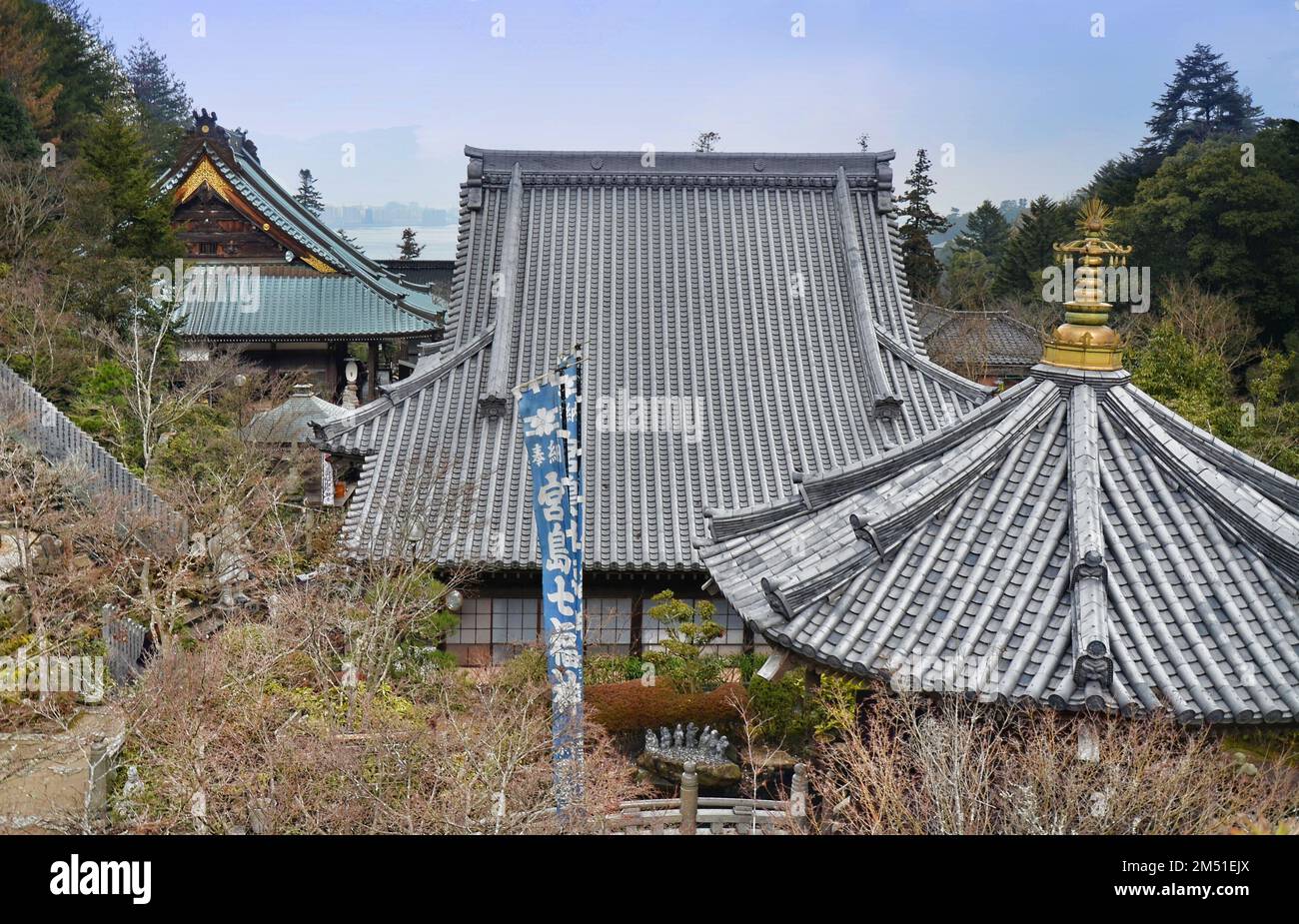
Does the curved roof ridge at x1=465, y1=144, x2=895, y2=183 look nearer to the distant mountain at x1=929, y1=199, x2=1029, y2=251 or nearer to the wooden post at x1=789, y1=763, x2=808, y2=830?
the wooden post at x1=789, y1=763, x2=808, y2=830

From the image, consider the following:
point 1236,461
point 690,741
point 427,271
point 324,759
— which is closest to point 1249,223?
point 690,741

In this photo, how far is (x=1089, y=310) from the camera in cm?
893

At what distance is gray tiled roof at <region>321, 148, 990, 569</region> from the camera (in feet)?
53.4

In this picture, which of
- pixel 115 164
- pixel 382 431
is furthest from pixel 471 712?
pixel 115 164

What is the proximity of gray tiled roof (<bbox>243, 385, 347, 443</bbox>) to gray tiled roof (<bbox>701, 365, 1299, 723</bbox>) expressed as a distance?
15948 mm

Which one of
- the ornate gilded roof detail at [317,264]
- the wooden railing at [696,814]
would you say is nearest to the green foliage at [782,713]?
the wooden railing at [696,814]

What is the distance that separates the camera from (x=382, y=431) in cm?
1716

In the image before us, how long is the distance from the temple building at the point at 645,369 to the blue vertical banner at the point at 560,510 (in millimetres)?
4004

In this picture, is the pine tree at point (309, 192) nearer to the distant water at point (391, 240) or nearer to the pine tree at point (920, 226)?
the distant water at point (391, 240)

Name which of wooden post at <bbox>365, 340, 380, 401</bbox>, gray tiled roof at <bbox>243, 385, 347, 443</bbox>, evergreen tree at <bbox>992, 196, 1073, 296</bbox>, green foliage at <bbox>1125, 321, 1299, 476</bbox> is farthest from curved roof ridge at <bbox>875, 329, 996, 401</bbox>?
evergreen tree at <bbox>992, 196, 1073, 296</bbox>

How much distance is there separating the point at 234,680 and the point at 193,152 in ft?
77.9

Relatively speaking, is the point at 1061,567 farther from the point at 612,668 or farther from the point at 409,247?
the point at 409,247

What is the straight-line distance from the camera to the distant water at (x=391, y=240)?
51844 mm

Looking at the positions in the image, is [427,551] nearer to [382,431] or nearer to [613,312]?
[382,431]
